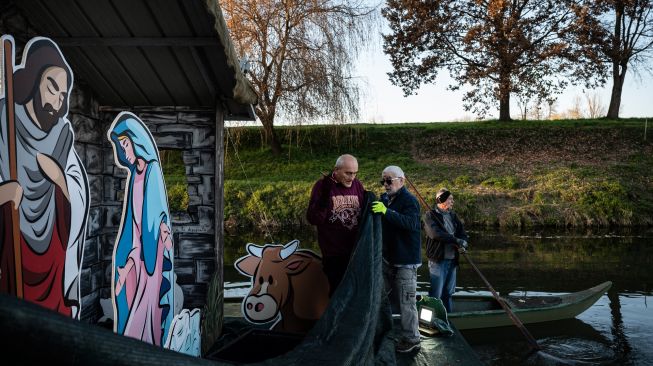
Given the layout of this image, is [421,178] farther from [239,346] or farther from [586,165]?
[239,346]

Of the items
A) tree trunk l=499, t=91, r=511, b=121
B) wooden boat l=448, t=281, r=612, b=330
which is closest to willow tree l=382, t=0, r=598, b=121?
tree trunk l=499, t=91, r=511, b=121

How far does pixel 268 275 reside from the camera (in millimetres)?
5445

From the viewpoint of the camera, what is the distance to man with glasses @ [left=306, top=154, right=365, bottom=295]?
188 inches

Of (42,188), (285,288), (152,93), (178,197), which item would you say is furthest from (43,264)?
(178,197)

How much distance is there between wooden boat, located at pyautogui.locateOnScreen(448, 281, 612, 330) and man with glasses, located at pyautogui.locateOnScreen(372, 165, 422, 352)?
2.14 metres

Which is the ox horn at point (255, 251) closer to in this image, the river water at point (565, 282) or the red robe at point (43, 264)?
the red robe at point (43, 264)

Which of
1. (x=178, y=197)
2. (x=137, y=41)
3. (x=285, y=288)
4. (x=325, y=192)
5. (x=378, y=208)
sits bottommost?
(x=285, y=288)

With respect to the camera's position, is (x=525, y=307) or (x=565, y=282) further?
(x=565, y=282)

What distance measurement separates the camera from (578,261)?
11.8 meters

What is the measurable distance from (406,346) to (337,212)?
161 centimetres

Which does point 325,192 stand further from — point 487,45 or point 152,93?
point 487,45

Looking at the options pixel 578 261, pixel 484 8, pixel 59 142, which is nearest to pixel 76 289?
pixel 59 142

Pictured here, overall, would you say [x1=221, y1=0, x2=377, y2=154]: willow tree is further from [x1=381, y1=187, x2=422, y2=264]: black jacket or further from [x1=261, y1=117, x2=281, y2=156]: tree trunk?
[x1=381, y1=187, x2=422, y2=264]: black jacket

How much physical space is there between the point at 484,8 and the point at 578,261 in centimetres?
1421
